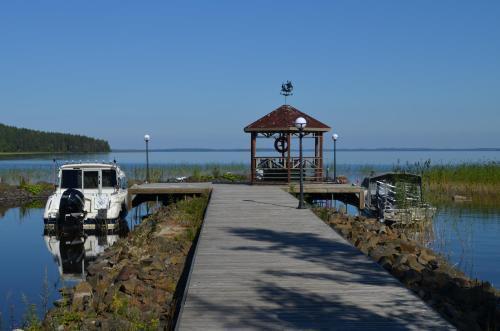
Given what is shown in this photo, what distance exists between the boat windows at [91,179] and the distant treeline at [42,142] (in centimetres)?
12162

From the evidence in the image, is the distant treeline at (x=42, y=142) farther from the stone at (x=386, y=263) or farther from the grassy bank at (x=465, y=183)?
the stone at (x=386, y=263)

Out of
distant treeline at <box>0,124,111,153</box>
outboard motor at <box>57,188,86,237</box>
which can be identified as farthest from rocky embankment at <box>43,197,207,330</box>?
distant treeline at <box>0,124,111,153</box>

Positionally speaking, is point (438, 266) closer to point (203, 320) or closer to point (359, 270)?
point (359, 270)

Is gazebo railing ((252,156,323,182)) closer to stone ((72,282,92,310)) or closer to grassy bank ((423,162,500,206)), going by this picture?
grassy bank ((423,162,500,206))

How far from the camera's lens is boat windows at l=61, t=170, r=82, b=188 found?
21281mm

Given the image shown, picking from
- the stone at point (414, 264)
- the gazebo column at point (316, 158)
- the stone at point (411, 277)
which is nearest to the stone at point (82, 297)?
the stone at point (411, 277)

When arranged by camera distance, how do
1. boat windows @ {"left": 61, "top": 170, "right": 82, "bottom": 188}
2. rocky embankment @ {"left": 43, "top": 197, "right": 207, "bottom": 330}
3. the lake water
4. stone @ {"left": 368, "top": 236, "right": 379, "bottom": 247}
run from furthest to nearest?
boat windows @ {"left": 61, "top": 170, "right": 82, "bottom": 188}, the lake water, stone @ {"left": 368, "top": 236, "right": 379, "bottom": 247}, rocky embankment @ {"left": 43, "top": 197, "right": 207, "bottom": 330}

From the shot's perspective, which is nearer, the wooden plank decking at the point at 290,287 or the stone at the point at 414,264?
the wooden plank decking at the point at 290,287

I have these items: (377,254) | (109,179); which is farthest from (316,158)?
(377,254)

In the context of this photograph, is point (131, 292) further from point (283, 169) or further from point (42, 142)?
point (42, 142)

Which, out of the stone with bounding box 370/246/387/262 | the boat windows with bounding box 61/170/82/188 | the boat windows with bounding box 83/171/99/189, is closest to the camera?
the stone with bounding box 370/246/387/262

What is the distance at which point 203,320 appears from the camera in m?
6.07

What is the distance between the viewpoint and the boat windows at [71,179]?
21.3 metres

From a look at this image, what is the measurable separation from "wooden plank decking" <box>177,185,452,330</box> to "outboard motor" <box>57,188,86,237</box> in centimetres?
897
